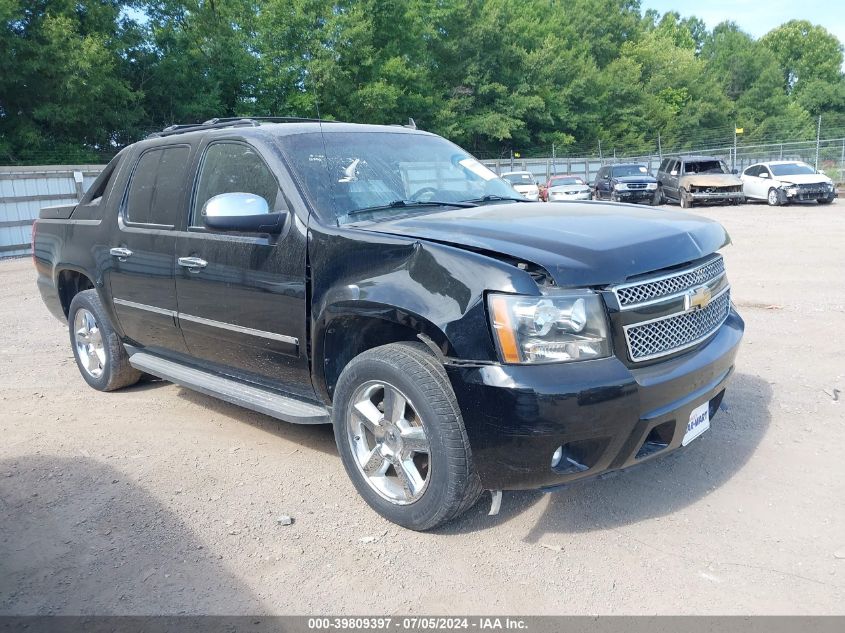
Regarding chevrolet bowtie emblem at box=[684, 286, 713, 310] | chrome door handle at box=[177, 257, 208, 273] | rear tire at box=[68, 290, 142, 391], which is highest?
chrome door handle at box=[177, 257, 208, 273]

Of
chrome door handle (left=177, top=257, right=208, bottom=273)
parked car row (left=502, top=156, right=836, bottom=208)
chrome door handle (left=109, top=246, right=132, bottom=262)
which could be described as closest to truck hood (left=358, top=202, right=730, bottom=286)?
chrome door handle (left=177, top=257, right=208, bottom=273)

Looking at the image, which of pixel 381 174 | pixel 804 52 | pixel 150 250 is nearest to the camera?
pixel 381 174

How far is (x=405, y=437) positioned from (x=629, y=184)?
24856 millimetres

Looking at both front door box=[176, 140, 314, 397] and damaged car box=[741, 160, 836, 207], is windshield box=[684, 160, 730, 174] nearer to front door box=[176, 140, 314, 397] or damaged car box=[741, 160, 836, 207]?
damaged car box=[741, 160, 836, 207]

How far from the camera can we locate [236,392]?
4250 mm

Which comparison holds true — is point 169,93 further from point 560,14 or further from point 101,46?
point 560,14

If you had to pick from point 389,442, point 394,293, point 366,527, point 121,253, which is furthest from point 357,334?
point 121,253

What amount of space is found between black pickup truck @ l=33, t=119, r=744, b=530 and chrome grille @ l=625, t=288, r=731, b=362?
12mm

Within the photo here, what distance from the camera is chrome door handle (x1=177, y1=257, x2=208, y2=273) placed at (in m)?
4.26

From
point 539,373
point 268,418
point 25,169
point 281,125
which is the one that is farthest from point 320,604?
point 25,169

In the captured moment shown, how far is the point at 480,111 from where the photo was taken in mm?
49000

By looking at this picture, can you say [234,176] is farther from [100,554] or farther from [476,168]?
[100,554]

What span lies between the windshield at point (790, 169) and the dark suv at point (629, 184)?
402 cm

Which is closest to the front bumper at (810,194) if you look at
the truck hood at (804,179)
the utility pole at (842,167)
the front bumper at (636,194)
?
the truck hood at (804,179)
